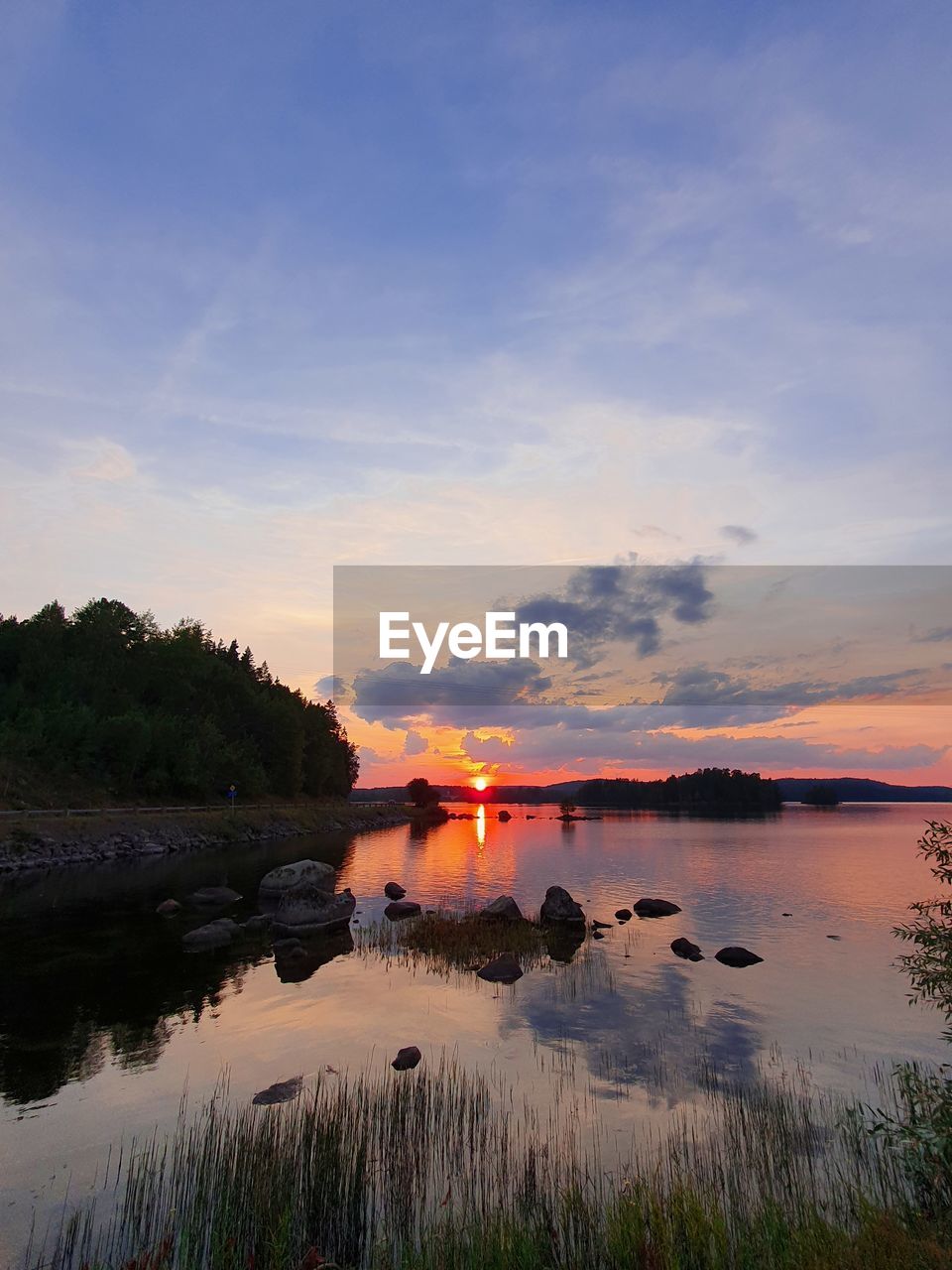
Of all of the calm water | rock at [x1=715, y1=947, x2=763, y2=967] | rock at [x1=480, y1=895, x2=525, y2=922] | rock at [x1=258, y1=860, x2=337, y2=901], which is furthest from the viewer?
rock at [x1=258, y1=860, x2=337, y2=901]

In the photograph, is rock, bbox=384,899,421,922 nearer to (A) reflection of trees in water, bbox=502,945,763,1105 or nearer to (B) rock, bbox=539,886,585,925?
(B) rock, bbox=539,886,585,925

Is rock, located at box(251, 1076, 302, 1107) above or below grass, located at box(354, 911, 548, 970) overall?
above

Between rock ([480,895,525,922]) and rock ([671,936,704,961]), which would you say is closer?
rock ([671,936,704,961])

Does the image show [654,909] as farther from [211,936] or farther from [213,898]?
[213,898]

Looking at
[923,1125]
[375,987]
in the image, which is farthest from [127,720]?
[923,1125]

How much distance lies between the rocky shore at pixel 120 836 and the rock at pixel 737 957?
169 ft

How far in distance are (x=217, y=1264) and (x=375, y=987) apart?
19400 millimetres

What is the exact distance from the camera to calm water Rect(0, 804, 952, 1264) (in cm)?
1788

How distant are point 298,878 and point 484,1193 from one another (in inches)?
1379

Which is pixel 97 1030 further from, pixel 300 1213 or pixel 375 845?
pixel 375 845

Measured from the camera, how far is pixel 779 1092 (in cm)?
1920

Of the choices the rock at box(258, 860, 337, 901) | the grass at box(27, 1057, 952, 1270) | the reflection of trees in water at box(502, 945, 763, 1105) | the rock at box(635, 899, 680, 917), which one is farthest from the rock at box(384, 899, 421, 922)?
the grass at box(27, 1057, 952, 1270)

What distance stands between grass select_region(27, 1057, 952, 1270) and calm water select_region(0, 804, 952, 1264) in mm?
1553

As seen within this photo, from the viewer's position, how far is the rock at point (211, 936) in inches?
1403
